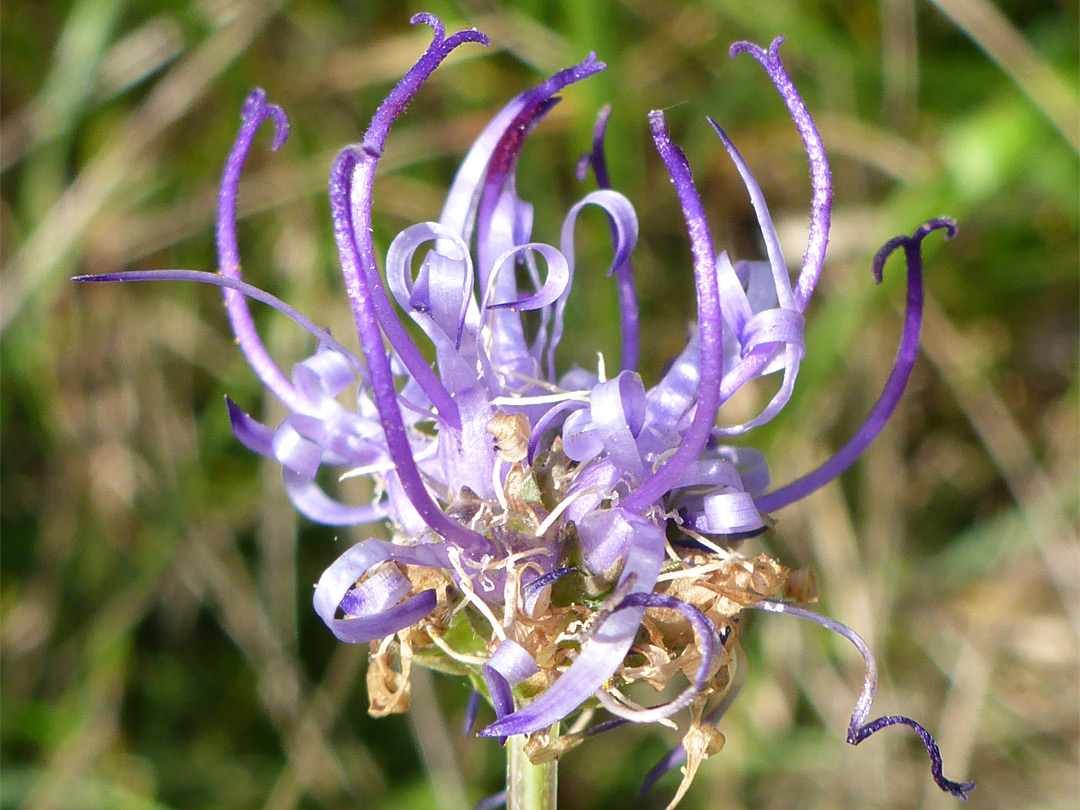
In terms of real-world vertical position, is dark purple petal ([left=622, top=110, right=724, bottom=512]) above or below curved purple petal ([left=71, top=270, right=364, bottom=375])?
below

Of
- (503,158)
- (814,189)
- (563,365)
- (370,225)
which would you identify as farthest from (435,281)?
(563,365)

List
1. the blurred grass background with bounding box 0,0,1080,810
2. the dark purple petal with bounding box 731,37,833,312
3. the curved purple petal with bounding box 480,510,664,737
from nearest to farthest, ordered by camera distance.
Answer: the curved purple petal with bounding box 480,510,664,737 < the dark purple petal with bounding box 731,37,833,312 < the blurred grass background with bounding box 0,0,1080,810

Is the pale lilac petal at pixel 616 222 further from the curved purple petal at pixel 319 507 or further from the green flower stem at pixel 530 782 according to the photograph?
the green flower stem at pixel 530 782

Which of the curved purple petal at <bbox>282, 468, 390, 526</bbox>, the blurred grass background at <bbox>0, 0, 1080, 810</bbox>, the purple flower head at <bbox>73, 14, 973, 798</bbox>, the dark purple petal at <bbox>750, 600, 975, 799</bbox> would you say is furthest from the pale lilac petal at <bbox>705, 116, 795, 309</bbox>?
the blurred grass background at <bbox>0, 0, 1080, 810</bbox>

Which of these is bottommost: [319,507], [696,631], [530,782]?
[530,782]

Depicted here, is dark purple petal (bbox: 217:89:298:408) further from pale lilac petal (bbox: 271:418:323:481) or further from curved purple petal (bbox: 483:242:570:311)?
curved purple petal (bbox: 483:242:570:311)

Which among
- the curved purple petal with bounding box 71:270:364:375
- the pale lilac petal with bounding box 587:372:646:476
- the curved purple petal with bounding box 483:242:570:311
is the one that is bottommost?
the pale lilac petal with bounding box 587:372:646:476

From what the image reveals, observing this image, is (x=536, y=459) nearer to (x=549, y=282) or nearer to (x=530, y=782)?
(x=549, y=282)
